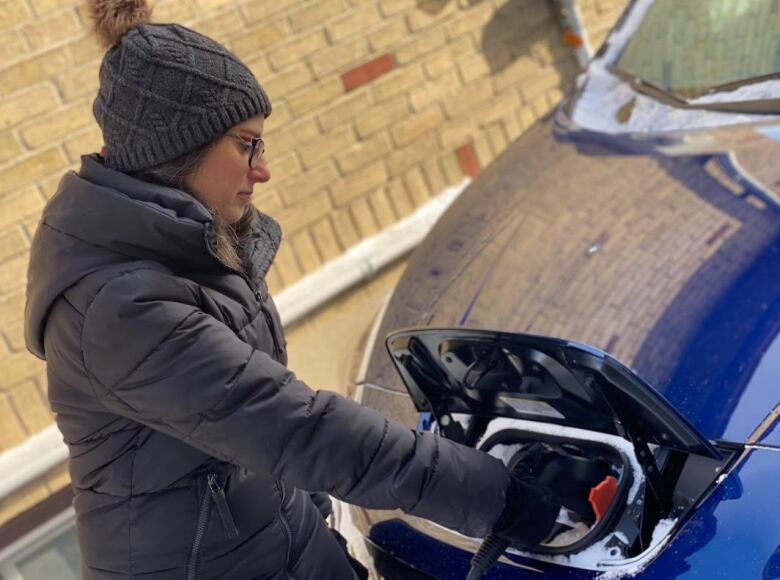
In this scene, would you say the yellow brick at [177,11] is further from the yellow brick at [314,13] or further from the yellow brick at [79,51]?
the yellow brick at [314,13]

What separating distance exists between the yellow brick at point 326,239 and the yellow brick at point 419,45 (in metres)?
0.85

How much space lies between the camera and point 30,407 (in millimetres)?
3865

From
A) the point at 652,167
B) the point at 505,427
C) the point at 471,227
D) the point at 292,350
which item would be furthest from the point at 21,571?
the point at 652,167

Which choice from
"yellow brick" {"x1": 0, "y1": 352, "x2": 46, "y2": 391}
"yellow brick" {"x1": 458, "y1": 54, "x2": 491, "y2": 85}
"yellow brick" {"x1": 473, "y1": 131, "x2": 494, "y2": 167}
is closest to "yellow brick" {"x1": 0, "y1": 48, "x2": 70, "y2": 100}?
"yellow brick" {"x1": 0, "y1": 352, "x2": 46, "y2": 391}

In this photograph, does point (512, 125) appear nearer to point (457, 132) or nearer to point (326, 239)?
point (457, 132)

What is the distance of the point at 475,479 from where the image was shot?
1768mm

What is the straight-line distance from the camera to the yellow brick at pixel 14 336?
3822mm

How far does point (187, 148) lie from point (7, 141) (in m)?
2.40

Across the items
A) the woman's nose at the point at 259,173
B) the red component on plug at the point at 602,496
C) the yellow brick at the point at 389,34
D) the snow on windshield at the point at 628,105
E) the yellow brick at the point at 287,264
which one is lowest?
the yellow brick at the point at 287,264

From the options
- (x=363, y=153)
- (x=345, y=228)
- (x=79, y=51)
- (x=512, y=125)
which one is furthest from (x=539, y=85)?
(x=79, y=51)

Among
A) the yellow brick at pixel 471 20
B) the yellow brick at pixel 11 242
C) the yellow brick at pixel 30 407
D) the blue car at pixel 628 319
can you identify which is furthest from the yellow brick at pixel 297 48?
the yellow brick at pixel 30 407

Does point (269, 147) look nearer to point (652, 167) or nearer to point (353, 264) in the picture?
point (353, 264)

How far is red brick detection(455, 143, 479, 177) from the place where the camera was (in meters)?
4.95

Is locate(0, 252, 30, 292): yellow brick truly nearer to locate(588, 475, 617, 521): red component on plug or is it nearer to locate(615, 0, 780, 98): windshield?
locate(615, 0, 780, 98): windshield
